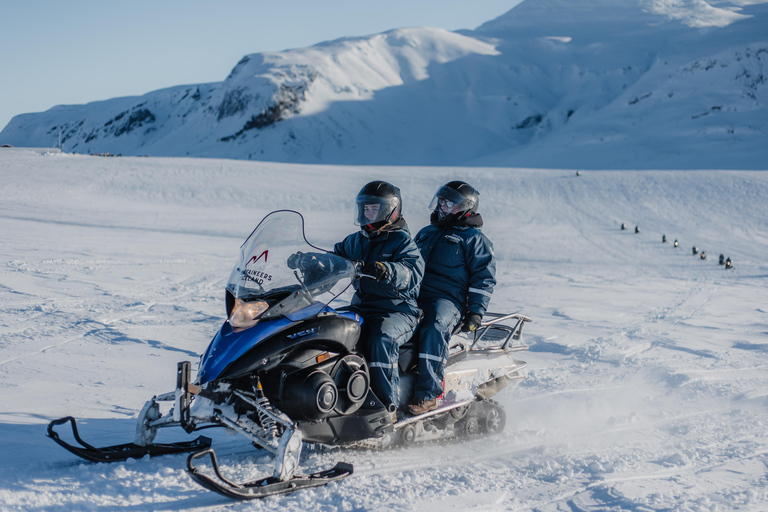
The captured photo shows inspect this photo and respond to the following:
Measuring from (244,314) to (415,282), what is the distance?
1154 mm

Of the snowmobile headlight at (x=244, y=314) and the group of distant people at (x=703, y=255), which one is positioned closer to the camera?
the snowmobile headlight at (x=244, y=314)

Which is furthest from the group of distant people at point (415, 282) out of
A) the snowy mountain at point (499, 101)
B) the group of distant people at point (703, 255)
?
the snowy mountain at point (499, 101)

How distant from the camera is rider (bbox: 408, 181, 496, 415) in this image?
4.22m

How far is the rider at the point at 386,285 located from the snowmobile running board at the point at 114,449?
122cm

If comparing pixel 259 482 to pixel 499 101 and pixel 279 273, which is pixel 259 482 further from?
pixel 499 101

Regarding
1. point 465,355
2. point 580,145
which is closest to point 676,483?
point 465,355

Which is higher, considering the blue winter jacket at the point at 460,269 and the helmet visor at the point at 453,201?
the helmet visor at the point at 453,201

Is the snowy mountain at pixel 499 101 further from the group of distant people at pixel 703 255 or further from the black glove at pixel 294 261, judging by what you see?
the black glove at pixel 294 261

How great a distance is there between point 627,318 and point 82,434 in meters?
7.70

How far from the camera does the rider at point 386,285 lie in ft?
13.0

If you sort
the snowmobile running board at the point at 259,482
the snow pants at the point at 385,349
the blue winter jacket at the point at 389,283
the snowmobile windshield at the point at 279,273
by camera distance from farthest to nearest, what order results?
the blue winter jacket at the point at 389,283
the snow pants at the point at 385,349
the snowmobile windshield at the point at 279,273
the snowmobile running board at the point at 259,482

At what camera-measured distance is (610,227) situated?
20734 mm

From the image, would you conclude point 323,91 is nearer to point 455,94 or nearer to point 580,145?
point 455,94

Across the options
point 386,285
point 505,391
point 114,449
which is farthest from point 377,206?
point 505,391
